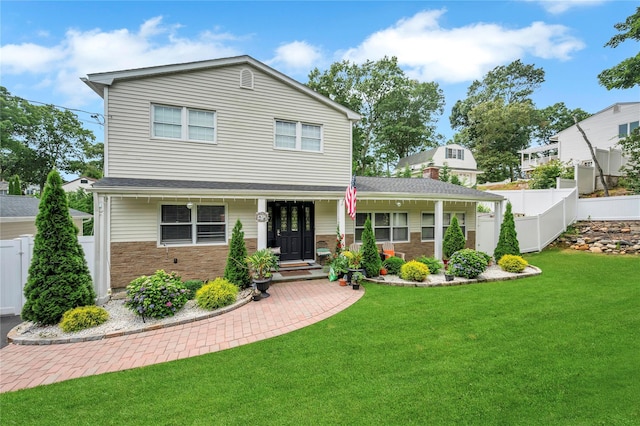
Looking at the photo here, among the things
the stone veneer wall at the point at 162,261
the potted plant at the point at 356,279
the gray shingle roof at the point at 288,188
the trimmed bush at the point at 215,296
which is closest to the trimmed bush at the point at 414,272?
the potted plant at the point at 356,279

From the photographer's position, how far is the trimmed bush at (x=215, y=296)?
628 cm

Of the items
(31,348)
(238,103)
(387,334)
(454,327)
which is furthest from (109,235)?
(454,327)

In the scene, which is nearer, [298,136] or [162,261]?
[162,261]

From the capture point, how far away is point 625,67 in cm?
1480

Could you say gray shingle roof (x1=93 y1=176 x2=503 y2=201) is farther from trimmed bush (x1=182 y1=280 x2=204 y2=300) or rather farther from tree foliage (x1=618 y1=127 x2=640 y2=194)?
tree foliage (x1=618 y1=127 x2=640 y2=194)

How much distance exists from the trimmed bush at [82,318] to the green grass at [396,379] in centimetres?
203

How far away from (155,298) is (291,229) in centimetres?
539

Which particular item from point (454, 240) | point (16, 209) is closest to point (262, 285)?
point (454, 240)

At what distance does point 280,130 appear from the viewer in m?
10.5

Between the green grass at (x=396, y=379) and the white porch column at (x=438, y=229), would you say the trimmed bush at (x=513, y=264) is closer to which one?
the white porch column at (x=438, y=229)

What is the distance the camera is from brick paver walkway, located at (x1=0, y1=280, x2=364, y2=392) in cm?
404

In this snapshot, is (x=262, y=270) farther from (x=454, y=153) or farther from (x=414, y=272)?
(x=454, y=153)

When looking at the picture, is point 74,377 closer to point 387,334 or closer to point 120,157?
→ point 387,334

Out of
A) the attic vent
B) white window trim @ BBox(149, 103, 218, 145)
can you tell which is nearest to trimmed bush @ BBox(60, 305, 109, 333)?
white window trim @ BBox(149, 103, 218, 145)
